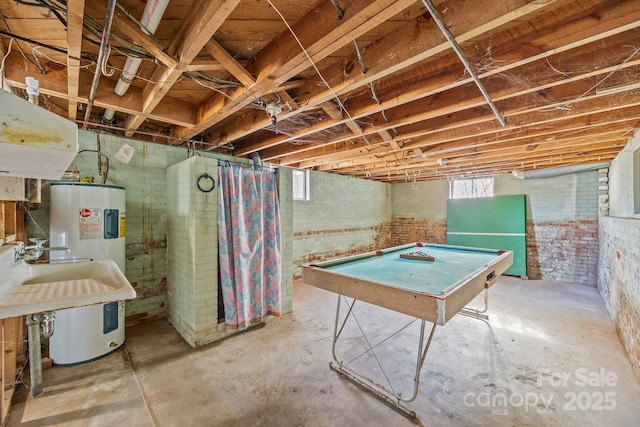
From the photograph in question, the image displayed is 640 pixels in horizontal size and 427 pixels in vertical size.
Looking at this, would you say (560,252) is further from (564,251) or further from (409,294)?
(409,294)

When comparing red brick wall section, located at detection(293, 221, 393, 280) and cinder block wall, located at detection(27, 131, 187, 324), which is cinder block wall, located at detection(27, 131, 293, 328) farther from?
red brick wall section, located at detection(293, 221, 393, 280)

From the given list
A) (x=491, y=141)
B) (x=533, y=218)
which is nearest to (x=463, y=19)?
(x=491, y=141)

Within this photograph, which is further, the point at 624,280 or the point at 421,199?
the point at 421,199

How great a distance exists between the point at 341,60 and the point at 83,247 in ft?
9.31

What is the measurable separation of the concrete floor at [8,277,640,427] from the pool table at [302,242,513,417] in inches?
10.3

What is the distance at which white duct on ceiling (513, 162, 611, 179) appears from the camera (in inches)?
180

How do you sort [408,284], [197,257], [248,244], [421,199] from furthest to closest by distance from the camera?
[421,199] → [248,244] → [197,257] → [408,284]

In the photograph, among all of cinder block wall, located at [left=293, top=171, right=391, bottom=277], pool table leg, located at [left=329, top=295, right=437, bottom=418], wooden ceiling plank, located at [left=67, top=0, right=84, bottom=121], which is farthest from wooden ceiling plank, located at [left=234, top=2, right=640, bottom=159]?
cinder block wall, located at [left=293, top=171, right=391, bottom=277]

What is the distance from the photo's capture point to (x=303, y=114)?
2.62 meters

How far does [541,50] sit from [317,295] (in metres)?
3.92

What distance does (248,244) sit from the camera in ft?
10.2

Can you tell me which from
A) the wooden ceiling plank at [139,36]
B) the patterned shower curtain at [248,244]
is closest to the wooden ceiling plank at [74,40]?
the wooden ceiling plank at [139,36]

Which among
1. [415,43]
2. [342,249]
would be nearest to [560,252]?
[342,249]

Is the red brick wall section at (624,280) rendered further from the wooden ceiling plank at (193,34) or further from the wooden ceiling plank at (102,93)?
the wooden ceiling plank at (102,93)
